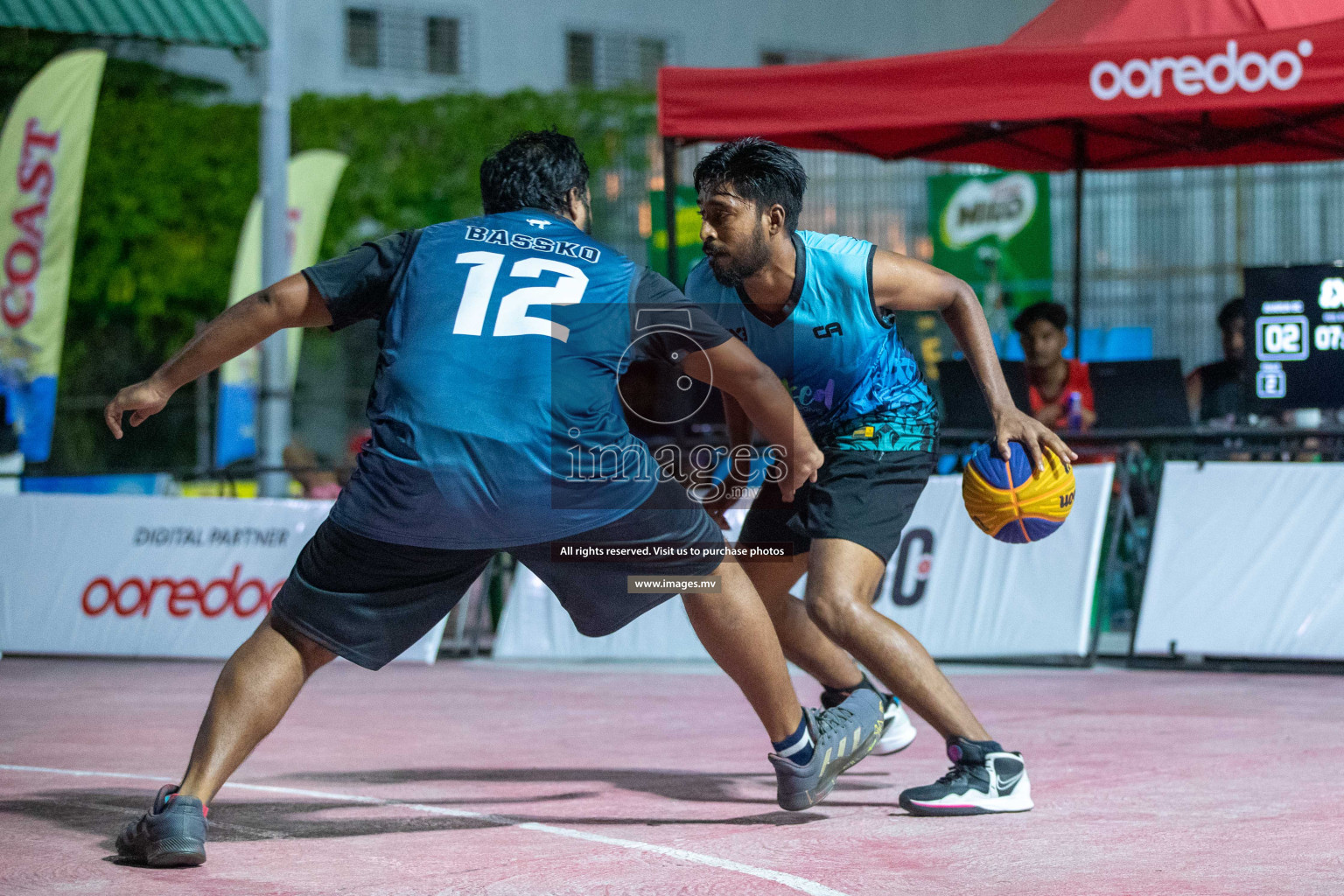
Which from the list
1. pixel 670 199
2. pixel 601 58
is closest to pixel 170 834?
pixel 670 199

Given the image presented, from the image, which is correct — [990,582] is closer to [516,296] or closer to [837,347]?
[837,347]

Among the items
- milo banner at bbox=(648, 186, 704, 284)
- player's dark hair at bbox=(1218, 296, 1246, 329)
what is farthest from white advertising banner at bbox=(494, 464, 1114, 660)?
milo banner at bbox=(648, 186, 704, 284)

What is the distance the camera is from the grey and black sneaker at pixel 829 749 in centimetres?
480

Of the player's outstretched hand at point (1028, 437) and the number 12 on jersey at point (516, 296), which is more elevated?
the number 12 on jersey at point (516, 296)

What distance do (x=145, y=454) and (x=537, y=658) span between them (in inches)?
525

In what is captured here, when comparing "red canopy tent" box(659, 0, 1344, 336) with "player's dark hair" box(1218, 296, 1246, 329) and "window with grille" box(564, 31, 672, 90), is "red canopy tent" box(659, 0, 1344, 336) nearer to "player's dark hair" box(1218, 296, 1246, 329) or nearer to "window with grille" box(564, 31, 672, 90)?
"player's dark hair" box(1218, 296, 1246, 329)

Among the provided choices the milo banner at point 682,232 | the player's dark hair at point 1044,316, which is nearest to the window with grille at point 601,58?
the milo banner at point 682,232

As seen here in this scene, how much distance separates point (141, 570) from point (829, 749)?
670cm

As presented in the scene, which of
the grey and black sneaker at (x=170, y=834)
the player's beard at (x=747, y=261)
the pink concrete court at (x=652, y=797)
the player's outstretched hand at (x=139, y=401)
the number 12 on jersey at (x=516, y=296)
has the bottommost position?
the pink concrete court at (x=652, y=797)

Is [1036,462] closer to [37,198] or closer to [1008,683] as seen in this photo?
[1008,683]

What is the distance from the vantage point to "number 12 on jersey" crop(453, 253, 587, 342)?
430cm

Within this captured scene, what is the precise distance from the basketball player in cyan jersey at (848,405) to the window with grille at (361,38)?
25.3m

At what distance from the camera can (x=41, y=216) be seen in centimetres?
1484

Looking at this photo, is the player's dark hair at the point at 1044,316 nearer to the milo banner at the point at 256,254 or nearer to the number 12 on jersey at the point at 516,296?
the number 12 on jersey at the point at 516,296
